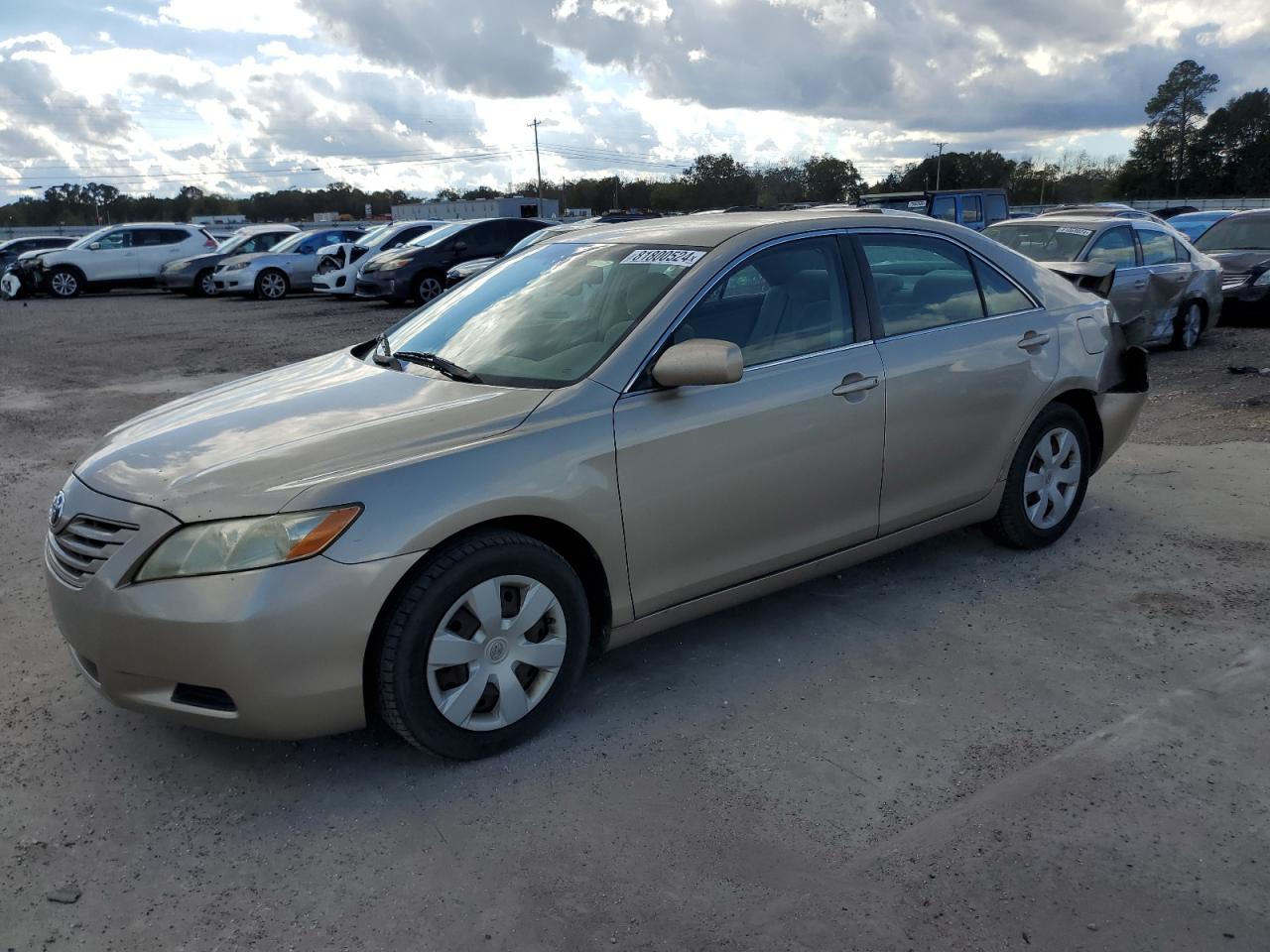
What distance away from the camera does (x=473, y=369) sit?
384cm

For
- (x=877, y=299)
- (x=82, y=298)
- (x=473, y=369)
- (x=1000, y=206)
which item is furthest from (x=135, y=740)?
(x=82, y=298)

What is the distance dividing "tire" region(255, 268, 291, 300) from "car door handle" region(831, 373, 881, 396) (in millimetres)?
20950

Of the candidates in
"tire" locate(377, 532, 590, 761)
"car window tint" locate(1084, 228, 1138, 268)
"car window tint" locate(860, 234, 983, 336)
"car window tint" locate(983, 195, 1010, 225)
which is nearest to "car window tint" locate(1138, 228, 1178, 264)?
"car window tint" locate(1084, 228, 1138, 268)

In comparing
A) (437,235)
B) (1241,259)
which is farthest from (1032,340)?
(437,235)

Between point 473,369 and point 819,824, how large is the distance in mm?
2003

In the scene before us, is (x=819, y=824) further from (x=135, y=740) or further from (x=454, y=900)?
(x=135, y=740)

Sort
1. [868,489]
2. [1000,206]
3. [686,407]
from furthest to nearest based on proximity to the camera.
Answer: [1000,206]
[868,489]
[686,407]

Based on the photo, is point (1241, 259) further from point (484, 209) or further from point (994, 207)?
point (484, 209)

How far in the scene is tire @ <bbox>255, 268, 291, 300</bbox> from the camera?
22.6 m

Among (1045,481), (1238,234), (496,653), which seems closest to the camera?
(496,653)

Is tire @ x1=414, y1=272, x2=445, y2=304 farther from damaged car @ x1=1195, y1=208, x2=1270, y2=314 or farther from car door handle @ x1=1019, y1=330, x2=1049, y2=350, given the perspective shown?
car door handle @ x1=1019, y1=330, x2=1049, y2=350

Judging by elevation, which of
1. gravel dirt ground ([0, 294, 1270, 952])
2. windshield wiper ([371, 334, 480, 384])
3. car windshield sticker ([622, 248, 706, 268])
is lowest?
gravel dirt ground ([0, 294, 1270, 952])

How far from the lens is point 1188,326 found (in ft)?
36.7

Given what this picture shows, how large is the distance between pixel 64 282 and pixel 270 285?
5469 millimetres
